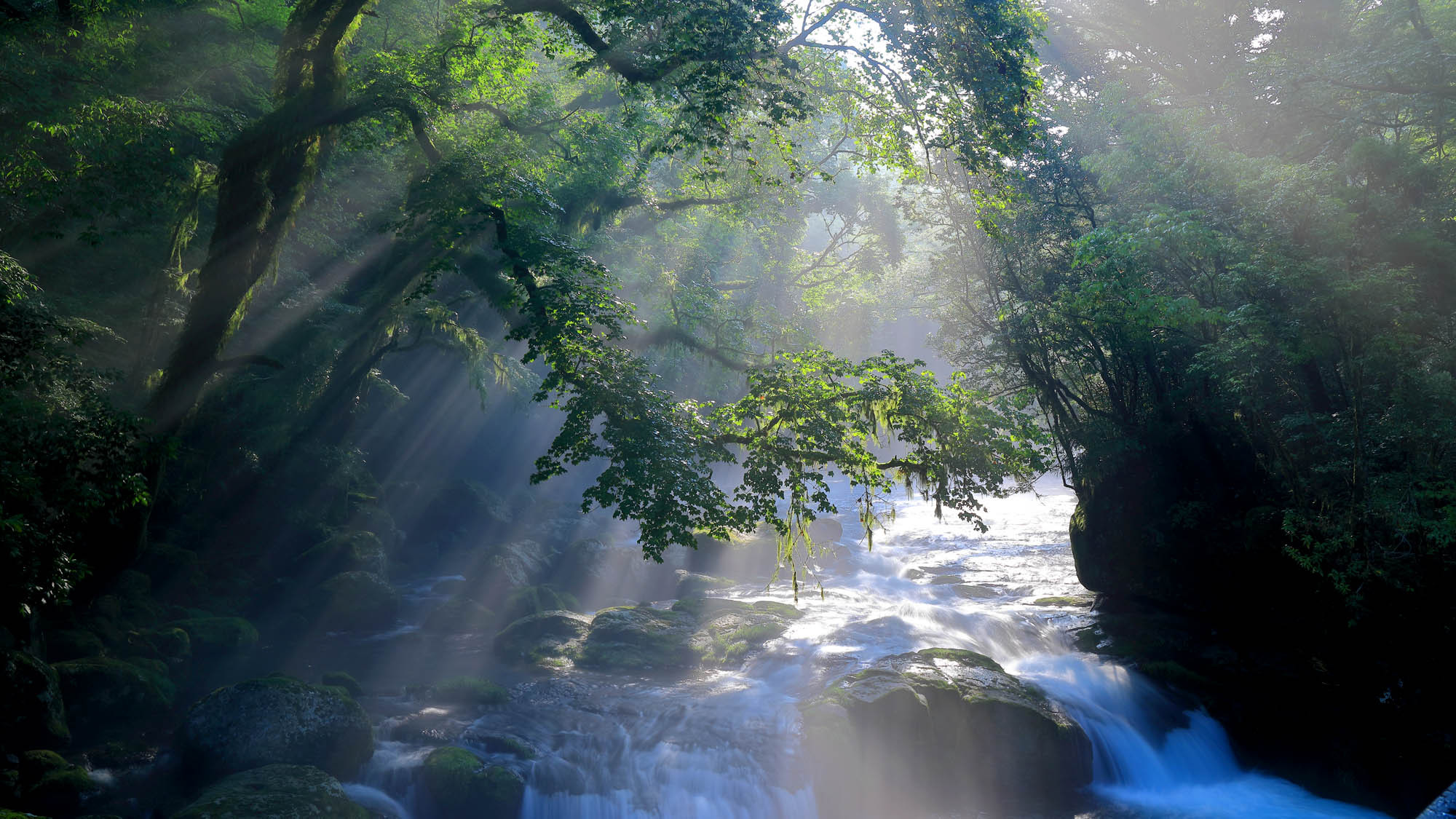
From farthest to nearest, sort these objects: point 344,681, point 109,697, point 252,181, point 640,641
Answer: point 640,641, point 344,681, point 109,697, point 252,181

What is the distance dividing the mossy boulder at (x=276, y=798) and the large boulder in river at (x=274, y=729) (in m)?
0.76

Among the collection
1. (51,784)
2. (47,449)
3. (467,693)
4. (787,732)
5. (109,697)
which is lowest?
(787,732)

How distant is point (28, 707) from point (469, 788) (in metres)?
6.00

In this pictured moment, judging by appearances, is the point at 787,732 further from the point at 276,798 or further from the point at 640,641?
the point at 276,798

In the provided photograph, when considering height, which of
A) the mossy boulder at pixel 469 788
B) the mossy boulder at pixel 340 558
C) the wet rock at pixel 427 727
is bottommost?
the mossy boulder at pixel 469 788

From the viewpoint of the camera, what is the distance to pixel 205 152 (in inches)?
452

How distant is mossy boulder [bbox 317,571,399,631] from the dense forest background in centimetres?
25

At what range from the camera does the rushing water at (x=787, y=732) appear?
10328 millimetres

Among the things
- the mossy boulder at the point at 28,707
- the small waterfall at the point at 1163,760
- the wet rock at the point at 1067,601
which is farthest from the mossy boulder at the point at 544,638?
the wet rock at the point at 1067,601

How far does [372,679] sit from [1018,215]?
1728 cm

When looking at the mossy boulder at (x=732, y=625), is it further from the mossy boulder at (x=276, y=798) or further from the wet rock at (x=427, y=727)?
the mossy boulder at (x=276, y=798)

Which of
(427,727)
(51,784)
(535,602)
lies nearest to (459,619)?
(535,602)

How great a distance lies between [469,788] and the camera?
384 inches

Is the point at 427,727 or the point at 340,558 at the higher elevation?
the point at 340,558
